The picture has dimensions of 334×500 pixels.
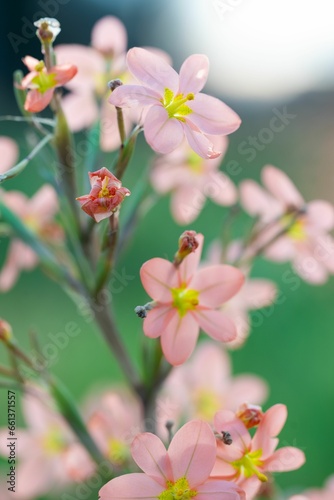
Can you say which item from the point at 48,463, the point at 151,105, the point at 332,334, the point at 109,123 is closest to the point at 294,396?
the point at 332,334

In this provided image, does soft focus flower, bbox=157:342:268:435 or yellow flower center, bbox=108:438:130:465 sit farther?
soft focus flower, bbox=157:342:268:435

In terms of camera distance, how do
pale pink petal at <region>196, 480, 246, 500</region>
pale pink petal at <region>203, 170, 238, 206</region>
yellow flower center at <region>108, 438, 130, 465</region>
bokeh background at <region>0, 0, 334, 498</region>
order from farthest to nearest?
1. bokeh background at <region>0, 0, 334, 498</region>
2. pale pink petal at <region>203, 170, 238, 206</region>
3. yellow flower center at <region>108, 438, 130, 465</region>
4. pale pink petal at <region>196, 480, 246, 500</region>

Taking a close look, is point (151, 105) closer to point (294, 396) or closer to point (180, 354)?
point (180, 354)

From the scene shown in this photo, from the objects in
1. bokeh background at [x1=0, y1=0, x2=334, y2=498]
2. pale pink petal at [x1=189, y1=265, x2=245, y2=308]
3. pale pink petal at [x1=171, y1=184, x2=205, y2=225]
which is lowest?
bokeh background at [x1=0, y1=0, x2=334, y2=498]

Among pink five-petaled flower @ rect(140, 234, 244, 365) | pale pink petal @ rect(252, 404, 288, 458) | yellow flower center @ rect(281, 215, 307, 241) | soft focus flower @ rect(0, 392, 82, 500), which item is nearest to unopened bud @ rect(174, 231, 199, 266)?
pink five-petaled flower @ rect(140, 234, 244, 365)

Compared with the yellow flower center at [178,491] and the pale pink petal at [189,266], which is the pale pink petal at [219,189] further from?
the yellow flower center at [178,491]

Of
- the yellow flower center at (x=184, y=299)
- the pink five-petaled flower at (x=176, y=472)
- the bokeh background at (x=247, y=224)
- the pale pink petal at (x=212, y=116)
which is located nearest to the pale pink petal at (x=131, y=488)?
the pink five-petaled flower at (x=176, y=472)

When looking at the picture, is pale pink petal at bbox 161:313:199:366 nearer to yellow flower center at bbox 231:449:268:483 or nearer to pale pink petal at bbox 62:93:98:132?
yellow flower center at bbox 231:449:268:483

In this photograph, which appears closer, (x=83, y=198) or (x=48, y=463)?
(x=83, y=198)
